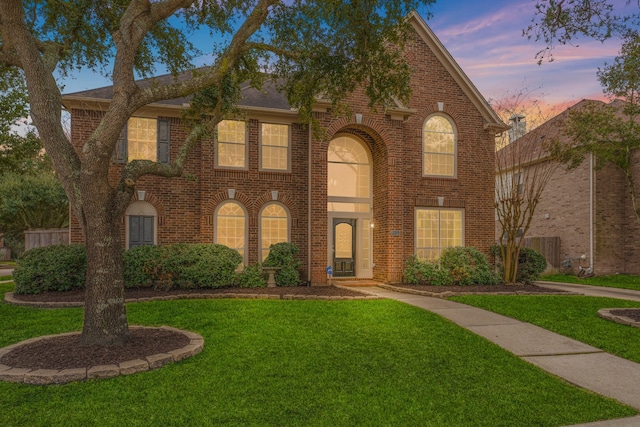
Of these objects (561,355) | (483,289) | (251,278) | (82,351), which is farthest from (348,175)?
(82,351)

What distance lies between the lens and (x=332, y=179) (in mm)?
14773

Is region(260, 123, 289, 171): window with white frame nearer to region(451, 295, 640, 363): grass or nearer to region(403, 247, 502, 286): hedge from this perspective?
region(403, 247, 502, 286): hedge

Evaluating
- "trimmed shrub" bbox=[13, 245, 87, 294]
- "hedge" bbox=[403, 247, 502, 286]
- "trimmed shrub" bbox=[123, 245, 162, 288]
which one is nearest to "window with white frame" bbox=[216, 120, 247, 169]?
"trimmed shrub" bbox=[123, 245, 162, 288]

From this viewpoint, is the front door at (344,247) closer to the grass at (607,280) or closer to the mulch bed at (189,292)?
the mulch bed at (189,292)

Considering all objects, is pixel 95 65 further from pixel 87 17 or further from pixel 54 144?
pixel 54 144

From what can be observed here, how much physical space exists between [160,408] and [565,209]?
1961cm

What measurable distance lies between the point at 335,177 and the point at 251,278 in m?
4.89

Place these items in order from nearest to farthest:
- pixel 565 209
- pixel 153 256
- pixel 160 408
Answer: pixel 160 408 < pixel 153 256 < pixel 565 209

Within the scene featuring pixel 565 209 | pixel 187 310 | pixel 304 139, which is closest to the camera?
pixel 187 310

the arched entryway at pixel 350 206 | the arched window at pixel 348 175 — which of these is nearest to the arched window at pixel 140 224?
the arched entryway at pixel 350 206

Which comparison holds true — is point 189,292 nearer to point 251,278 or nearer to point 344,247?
point 251,278

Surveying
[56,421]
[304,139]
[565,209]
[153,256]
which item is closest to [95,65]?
[153,256]

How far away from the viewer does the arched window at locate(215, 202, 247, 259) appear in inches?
518

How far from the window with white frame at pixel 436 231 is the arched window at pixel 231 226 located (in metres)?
5.99
